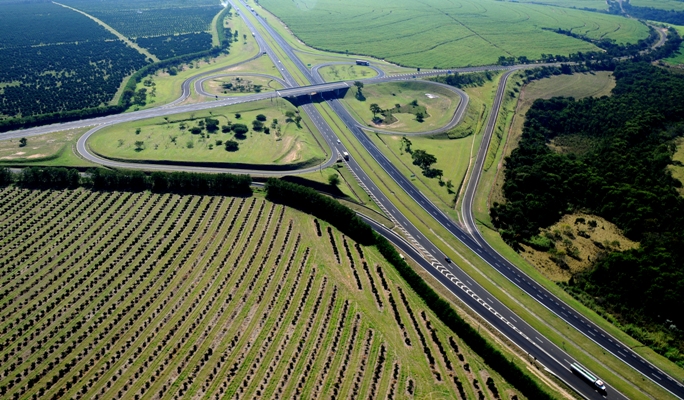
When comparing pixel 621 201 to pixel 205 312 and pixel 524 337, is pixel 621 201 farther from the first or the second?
pixel 205 312

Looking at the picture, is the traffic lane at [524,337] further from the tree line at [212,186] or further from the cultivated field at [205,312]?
the tree line at [212,186]

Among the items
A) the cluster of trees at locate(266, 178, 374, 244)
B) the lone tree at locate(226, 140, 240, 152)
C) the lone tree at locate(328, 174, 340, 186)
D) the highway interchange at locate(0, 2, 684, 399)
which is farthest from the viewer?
the lone tree at locate(226, 140, 240, 152)

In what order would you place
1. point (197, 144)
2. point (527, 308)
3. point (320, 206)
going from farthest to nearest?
point (197, 144) < point (320, 206) < point (527, 308)

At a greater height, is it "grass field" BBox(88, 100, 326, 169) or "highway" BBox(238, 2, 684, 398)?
"grass field" BBox(88, 100, 326, 169)

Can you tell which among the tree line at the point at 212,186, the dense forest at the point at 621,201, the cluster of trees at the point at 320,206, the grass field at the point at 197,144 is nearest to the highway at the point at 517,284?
the dense forest at the point at 621,201

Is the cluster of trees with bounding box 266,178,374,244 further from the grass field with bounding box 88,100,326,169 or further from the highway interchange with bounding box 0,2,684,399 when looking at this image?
the grass field with bounding box 88,100,326,169

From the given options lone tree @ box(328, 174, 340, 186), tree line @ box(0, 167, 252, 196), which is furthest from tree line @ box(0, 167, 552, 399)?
lone tree @ box(328, 174, 340, 186)

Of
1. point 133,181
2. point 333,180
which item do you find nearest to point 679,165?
point 333,180
